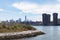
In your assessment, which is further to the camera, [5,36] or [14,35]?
A: [14,35]

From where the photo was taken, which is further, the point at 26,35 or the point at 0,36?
the point at 26,35

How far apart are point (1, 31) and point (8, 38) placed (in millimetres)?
7031

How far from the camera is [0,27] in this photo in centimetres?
5725

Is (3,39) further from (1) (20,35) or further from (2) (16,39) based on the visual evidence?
(1) (20,35)

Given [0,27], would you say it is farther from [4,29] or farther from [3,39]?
[3,39]

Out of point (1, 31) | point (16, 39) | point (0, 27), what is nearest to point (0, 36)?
point (16, 39)

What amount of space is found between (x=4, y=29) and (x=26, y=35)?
600 cm

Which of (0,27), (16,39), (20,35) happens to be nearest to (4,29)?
(0,27)

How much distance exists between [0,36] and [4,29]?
10.5 m

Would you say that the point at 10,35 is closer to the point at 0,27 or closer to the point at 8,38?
the point at 8,38

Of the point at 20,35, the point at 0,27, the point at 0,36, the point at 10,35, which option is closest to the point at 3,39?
the point at 0,36

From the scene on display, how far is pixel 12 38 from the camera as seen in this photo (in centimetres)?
4853

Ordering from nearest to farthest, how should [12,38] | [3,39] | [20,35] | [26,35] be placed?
[3,39] < [12,38] < [20,35] < [26,35]

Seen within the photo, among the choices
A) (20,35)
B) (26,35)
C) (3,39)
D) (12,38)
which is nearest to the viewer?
(3,39)
